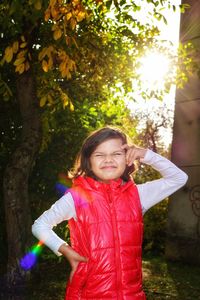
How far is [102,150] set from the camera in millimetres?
3039

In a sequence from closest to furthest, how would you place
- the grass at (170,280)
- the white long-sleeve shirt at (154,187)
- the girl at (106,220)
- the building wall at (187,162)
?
1. the girl at (106,220)
2. the white long-sleeve shirt at (154,187)
3. the grass at (170,280)
4. the building wall at (187,162)

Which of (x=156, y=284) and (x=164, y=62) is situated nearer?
(x=156, y=284)

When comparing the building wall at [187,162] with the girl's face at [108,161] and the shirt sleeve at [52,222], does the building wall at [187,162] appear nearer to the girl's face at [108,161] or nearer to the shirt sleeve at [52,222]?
the girl's face at [108,161]

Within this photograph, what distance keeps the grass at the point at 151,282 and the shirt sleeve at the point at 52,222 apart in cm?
364

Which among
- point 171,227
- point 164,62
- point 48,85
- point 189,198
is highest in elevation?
point 164,62

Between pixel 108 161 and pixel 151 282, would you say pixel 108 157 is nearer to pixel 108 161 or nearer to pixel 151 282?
pixel 108 161

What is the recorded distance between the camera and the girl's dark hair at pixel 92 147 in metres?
3.08

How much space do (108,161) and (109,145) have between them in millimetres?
115

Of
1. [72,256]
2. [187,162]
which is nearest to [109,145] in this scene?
[72,256]

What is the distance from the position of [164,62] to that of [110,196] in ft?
18.7

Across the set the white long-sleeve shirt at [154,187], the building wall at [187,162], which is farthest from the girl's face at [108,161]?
the building wall at [187,162]

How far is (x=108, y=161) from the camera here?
118 inches

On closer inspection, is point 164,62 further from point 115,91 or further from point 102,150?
point 102,150

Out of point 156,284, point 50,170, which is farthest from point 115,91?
point 156,284
